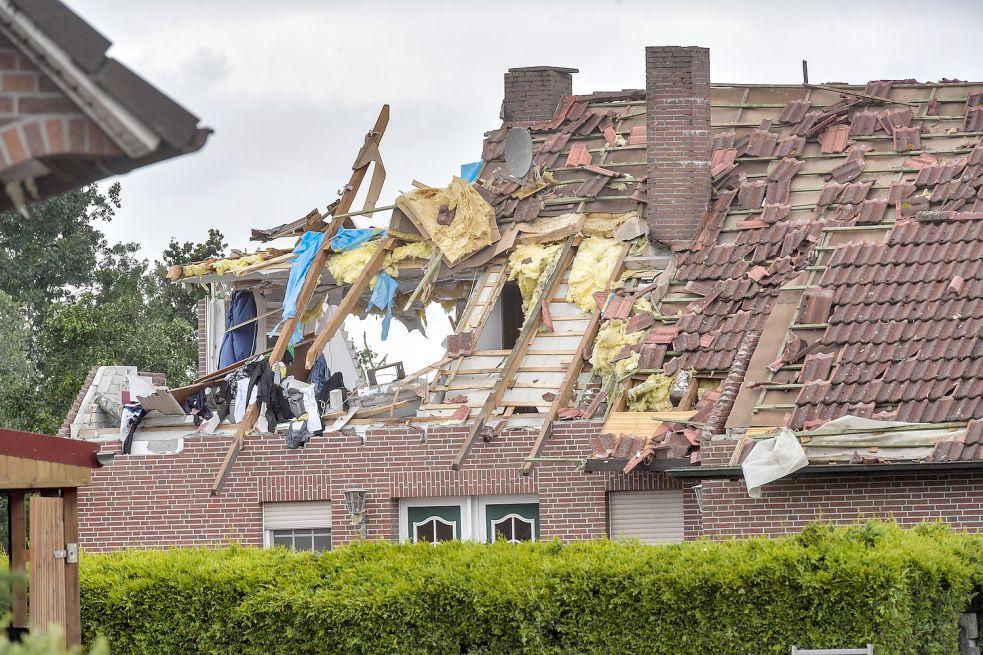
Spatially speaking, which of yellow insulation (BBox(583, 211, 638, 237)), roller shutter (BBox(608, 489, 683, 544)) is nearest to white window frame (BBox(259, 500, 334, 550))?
roller shutter (BBox(608, 489, 683, 544))

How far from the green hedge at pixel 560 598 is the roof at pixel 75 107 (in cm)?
766

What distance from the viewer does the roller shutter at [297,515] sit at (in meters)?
22.6

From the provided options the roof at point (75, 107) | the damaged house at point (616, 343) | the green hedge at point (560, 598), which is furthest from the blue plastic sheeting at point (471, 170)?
the roof at point (75, 107)

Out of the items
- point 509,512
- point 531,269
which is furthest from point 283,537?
point 531,269

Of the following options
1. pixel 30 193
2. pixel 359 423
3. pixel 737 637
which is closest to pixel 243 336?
pixel 359 423

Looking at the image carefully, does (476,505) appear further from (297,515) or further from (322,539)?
(297,515)

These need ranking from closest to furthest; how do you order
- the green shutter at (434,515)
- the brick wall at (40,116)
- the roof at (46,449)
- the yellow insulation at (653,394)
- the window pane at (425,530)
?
1. the brick wall at (40,116)
2. the roof at (46,449)
3. the yellow insulation at (653,394)
4. the green shutter at (434,515)
5. the window pane at (425,530)

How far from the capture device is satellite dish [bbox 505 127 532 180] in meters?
24.5

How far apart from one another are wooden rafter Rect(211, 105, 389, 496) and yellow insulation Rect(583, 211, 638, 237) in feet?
9.96

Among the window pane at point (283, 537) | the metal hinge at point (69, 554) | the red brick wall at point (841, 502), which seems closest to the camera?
the metal hinge at point (69, 554)

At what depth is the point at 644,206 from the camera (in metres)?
23.8

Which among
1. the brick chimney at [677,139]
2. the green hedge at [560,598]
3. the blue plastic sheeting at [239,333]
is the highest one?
the brick chimney at [677,139]

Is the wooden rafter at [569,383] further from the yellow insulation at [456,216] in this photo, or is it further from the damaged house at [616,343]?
the yellow insulation at [456,216]

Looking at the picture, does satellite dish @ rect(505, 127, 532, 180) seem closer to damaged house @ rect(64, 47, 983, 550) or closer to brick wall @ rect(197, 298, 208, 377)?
damaged house @ rect(64, 47, 983, 550)
